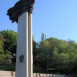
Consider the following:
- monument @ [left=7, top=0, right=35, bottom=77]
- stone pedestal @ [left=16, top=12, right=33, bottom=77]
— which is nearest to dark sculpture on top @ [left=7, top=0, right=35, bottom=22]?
monument @ [left=7, top=0, right=35, bottom=77]

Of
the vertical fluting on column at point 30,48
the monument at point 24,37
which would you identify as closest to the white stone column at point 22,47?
the monument at point 24,37

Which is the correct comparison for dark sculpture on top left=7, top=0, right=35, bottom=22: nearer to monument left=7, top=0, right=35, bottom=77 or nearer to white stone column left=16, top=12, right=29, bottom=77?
monument left=7, top=0, right=35, bottom=77

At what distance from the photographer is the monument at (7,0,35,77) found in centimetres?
536

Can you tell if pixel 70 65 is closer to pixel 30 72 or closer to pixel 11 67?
pixel 11 67

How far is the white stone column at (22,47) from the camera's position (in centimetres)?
533

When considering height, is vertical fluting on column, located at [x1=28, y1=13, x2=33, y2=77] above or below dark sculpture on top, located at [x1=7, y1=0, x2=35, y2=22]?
below

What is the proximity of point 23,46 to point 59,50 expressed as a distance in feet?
81.1

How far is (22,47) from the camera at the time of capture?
5.50 meters

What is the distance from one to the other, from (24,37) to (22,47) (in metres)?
0.33

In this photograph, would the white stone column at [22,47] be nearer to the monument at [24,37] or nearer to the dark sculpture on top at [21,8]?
the monument at [24,37]

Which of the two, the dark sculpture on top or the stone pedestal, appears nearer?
the stone pedestal

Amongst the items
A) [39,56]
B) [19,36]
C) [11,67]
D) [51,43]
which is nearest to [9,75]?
[19,36]

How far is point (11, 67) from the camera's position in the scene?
24578 mm

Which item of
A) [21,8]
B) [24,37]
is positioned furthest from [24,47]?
[21,8]
